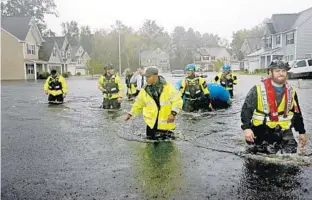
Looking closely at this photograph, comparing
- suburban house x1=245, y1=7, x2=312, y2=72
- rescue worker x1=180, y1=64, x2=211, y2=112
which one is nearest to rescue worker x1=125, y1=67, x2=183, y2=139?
rescue worker x1=180, y1=64, x2=211, y2=112

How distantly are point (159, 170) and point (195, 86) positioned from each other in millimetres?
6102

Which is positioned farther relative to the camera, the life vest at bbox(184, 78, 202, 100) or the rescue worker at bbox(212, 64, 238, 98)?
the rescue worker at bbox(212, 64, 238, 98)

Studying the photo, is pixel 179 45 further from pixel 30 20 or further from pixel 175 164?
pixel 175 164

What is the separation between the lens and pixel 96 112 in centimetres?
1227

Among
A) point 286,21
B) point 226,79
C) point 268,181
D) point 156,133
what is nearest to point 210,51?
point 286,21

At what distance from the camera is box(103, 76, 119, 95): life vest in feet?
39.2

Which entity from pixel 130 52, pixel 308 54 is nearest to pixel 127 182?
pixel 308 54

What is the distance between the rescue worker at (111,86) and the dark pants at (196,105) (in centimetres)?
230

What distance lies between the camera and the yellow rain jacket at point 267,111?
4.82 meters

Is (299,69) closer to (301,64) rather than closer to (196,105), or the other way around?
(301,64)

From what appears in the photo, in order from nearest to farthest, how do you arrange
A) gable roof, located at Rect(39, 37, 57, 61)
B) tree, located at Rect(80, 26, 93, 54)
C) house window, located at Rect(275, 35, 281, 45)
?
house window, located at Rect(275, 35, 281, 45) < gable roof, located at Rect(39, 37, 57, 61) < tree, located at Rect(80, 26, 93, 54)

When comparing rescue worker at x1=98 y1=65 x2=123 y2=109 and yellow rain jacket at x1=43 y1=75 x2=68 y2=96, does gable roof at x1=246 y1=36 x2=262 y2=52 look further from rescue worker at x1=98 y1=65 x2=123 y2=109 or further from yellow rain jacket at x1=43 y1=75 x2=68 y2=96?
rescue worker at x1=98 y1=65 x2=123 y2=109

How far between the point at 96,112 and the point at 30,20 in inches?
1777

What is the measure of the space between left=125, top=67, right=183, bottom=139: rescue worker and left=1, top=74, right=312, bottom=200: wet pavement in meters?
0.46
